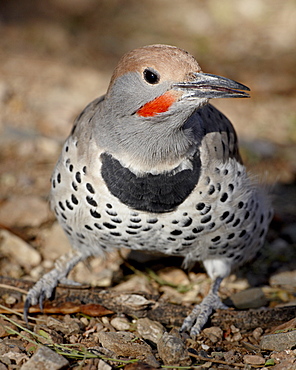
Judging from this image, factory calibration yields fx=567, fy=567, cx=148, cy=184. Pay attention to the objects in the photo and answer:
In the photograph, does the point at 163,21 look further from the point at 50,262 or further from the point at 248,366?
the point at 248,366

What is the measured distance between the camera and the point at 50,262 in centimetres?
527

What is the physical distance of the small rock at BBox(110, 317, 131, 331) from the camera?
4199 millimetres

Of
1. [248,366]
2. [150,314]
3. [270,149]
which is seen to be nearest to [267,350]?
[248,366]

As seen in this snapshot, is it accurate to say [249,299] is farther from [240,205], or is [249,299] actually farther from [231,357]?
[231,357]

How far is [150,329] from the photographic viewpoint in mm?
4102

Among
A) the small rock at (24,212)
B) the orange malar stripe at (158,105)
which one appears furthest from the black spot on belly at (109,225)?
the small rock at (24,212)

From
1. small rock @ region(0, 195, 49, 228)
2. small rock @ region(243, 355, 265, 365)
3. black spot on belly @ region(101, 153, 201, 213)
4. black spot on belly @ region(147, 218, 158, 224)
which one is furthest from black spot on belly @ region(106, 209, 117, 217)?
small rock @ region(0, 195, 49, 228)

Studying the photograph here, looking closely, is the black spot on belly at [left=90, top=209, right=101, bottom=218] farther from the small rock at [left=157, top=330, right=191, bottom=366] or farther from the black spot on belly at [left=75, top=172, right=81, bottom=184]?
the small rock at [left=157, top=330, right=191, bottom=366]

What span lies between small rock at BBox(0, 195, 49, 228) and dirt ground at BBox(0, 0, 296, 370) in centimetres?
1

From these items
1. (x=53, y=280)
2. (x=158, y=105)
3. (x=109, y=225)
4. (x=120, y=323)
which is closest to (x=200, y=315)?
(x=120, y=323)

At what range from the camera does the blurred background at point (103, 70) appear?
6305 mm

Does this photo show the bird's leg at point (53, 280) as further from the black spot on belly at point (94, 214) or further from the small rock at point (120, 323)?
the black spot on belly at point (94, 214)

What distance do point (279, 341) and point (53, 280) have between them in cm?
191

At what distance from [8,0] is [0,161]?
16.9 feet
